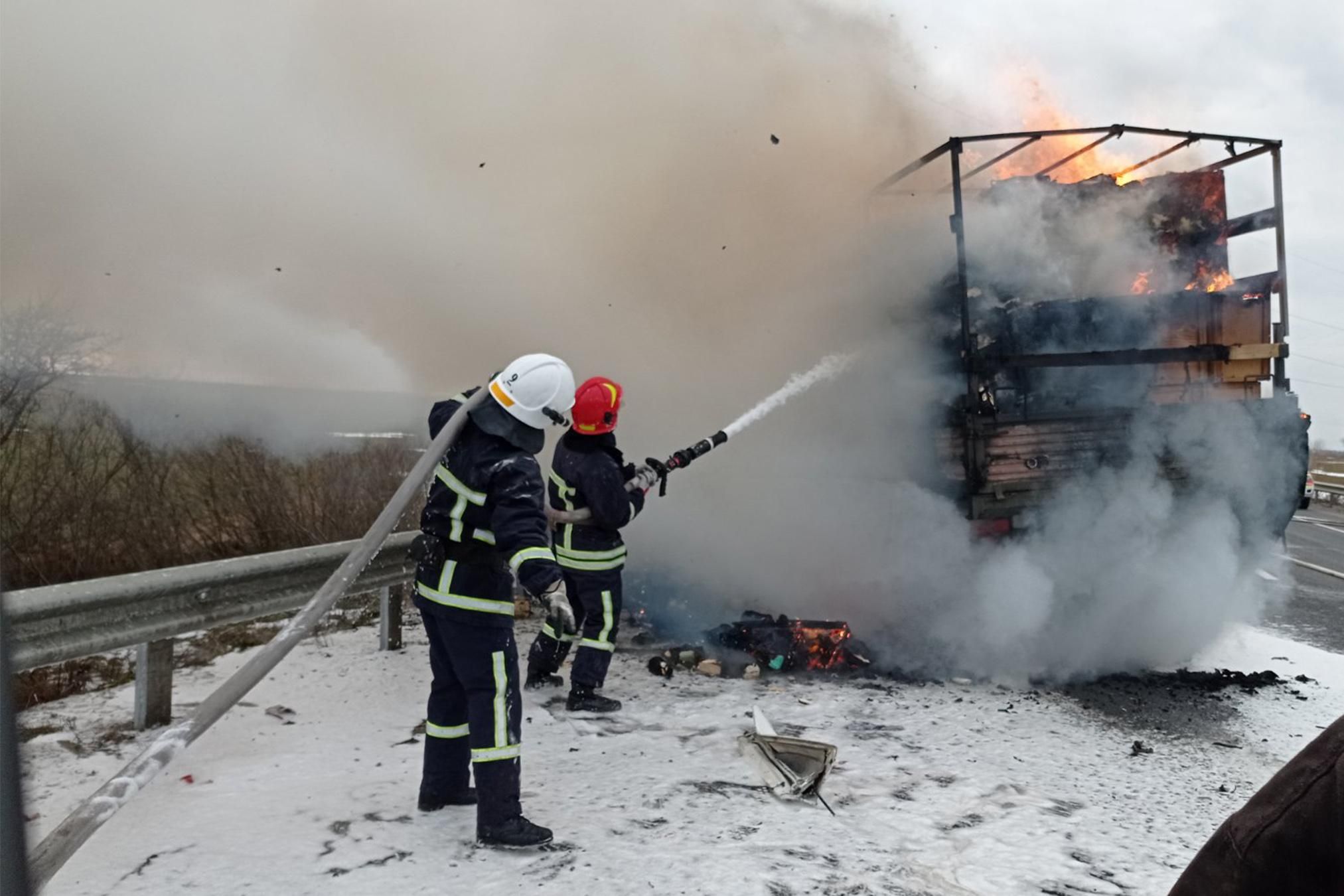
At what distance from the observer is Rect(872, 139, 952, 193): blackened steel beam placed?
554 cm

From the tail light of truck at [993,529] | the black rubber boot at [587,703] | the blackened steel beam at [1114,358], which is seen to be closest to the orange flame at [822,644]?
the tail light of truck at [993,529]

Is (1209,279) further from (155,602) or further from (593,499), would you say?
(155,602)

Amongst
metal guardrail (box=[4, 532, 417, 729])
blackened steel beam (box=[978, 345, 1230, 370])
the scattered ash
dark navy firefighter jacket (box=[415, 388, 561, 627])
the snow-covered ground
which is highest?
blackened steel beam (box=[978, 345, 1230, 370])

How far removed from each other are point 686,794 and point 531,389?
5.51 ft

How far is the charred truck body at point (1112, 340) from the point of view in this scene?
5.34 meters

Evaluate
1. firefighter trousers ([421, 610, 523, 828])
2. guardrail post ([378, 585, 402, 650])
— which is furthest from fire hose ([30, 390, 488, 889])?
guardrail post ([378, 585, 402, 650])

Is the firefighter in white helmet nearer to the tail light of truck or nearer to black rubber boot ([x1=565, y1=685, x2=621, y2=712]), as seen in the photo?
black rubber boot ([x1=565, y1=685, x2=621, y2=712])

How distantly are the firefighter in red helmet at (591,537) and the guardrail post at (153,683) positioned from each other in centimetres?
174

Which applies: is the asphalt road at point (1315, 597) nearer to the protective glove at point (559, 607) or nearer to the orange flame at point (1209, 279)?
the orange flame at point (1209, 279)

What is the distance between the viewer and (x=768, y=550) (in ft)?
22.3

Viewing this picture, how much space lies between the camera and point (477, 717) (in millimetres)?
3008

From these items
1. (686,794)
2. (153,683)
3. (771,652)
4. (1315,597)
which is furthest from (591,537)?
(1315,597)

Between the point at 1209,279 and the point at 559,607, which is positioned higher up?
the point at 1209,279

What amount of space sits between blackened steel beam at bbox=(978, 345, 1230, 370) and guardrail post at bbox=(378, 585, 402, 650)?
12.8 feet
